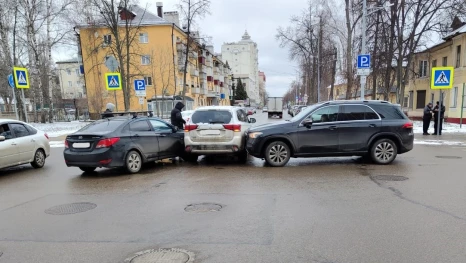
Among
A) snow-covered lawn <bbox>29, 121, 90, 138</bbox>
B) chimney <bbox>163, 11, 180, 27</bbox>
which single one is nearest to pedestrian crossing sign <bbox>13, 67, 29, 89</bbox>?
snow-covered lawn <bbox>29, 121, 90, 138</bbox>

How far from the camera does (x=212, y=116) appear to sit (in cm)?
941

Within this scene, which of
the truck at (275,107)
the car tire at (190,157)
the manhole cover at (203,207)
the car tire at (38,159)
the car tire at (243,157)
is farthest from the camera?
the truck at (275,107)

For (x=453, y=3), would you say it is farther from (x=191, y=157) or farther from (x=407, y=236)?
(x=407, y=236)

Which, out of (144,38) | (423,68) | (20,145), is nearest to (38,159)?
(20,145)

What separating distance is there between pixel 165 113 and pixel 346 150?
3730 centimetres

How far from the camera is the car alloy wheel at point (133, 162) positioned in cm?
844

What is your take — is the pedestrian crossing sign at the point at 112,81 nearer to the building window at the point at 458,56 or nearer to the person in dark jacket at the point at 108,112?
the person in dark jacket at the point at 108,112

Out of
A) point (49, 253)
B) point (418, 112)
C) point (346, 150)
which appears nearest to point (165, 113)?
point (418, 112)

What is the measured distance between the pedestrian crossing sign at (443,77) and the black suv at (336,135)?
889 cm

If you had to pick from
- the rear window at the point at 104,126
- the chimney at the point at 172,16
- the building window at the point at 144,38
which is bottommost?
the rear window at the point at 104,126

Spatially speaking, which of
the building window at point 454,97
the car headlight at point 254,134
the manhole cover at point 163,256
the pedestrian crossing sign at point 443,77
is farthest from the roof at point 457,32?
the manhole cover at point 163,256

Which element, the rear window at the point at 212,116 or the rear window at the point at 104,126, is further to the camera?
the rear window at the point at 212,116

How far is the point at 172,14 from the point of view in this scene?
54.8m

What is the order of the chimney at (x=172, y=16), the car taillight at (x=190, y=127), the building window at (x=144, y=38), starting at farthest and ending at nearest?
the chimney at (x=172, y=16), the building window at (x=144, y=38), the car taillight at (x=190, y=127)
